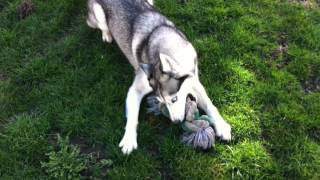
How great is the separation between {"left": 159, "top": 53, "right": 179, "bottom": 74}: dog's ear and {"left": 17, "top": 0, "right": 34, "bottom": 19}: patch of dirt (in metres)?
3.14

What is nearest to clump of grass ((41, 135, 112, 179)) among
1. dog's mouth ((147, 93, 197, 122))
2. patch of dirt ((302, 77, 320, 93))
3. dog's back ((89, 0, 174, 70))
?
dog's mouth ((147, 93, 197, 122))

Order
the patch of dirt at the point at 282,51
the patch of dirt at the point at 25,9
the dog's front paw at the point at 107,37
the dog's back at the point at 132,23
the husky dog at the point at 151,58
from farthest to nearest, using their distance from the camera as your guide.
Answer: the patch of dirt at the point at 25,9 < the dog's front paw at the point at 107,37 < the patch of dirt at the point at 282,51 < the dog's back at the point at 132,23 < the husky dog at the point at 151,58

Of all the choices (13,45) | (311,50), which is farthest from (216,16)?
(13,45)

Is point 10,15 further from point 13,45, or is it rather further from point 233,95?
point 233,95

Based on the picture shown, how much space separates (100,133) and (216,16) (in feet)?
7.82

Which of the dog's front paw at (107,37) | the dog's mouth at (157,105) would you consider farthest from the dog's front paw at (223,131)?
the dog's front paw at (107,37)

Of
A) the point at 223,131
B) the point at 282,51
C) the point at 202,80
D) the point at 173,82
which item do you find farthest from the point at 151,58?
the point at 282,51

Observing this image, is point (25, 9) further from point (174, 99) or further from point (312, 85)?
point (312, 85)

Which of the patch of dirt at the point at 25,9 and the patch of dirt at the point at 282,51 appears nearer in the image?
the patch of dirt at the point at 282,51

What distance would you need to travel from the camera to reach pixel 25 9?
670cm

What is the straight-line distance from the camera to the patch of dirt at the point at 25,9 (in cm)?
668

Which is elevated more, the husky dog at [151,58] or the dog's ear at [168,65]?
the dog's ear at [168,65]

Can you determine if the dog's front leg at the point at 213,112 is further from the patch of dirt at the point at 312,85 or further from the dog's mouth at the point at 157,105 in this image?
the patch of dirt at the point at 312,85

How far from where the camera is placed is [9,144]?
16.3 ft
